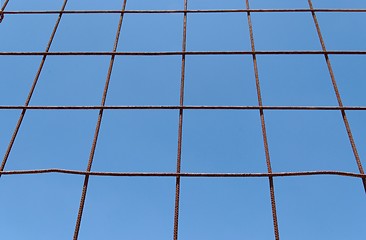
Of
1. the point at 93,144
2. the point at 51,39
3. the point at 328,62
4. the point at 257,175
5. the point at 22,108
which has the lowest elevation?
the point at 257,175

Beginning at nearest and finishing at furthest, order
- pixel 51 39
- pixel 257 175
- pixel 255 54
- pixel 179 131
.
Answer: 1. pixel 257 175
2. pixel 179 131
3. pixel 255 54
4. pixel 51 39

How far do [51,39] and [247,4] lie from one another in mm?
1582

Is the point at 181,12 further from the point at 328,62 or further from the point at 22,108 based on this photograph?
the point at 22,108

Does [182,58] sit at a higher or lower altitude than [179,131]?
higher

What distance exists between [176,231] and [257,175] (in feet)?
1.76

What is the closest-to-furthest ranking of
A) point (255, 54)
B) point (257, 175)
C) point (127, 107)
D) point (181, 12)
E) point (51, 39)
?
point (257, 175)
point (127, 107)
point (255, 54)
point (51, 39)
point (181, 12)

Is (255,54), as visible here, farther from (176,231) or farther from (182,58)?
(176,231)

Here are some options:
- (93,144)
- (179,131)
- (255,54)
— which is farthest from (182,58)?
(93,144)

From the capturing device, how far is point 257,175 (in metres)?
2.23

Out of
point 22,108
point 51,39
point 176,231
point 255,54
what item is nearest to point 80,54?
point 51,39

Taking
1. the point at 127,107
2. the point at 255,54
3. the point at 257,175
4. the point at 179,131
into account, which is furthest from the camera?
the point at 255,54

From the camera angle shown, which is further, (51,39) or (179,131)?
(51,39)

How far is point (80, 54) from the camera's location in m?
2.95

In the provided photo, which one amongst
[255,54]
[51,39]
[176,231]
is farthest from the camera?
[51,39]
